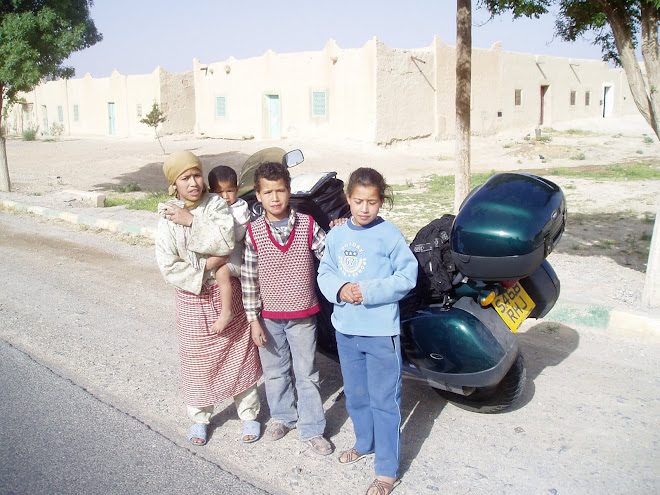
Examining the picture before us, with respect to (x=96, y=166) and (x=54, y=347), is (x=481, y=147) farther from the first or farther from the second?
(x=54, y=347)

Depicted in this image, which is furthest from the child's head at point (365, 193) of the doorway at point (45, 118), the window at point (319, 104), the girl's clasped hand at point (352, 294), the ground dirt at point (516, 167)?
the doorway at point (45, 118)

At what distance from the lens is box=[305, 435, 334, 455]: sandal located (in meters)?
2.88

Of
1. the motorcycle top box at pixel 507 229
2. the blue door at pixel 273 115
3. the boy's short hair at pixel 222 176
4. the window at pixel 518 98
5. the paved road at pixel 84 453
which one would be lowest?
the paved road at pixel 84 453

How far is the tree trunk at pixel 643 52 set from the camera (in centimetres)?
490

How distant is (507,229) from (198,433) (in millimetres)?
1848

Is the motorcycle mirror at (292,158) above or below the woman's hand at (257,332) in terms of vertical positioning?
above

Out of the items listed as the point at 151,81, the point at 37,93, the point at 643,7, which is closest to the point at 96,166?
the point at 151,81

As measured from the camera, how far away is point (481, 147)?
22422 millimetres

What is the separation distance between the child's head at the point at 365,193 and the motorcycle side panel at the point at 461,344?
0.66 meters

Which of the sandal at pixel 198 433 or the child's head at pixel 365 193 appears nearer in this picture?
the child's head at pixel 365 193

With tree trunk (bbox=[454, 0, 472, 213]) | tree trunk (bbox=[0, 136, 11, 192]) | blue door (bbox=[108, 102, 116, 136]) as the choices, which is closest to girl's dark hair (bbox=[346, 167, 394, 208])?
tree trunk (bbox=[454, 0, 472, 213])

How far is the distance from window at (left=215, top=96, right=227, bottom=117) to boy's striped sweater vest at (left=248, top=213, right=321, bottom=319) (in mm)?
24652

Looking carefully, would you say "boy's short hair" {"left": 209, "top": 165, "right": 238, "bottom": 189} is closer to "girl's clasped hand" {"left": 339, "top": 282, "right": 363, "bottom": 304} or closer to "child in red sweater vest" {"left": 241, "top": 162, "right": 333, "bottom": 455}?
"child in red sweater vest" {"left": 241, "top": 162, "right": 333, "bottom": 455}

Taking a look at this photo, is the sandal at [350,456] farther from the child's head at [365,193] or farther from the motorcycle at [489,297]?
the child's head at [365,193]
